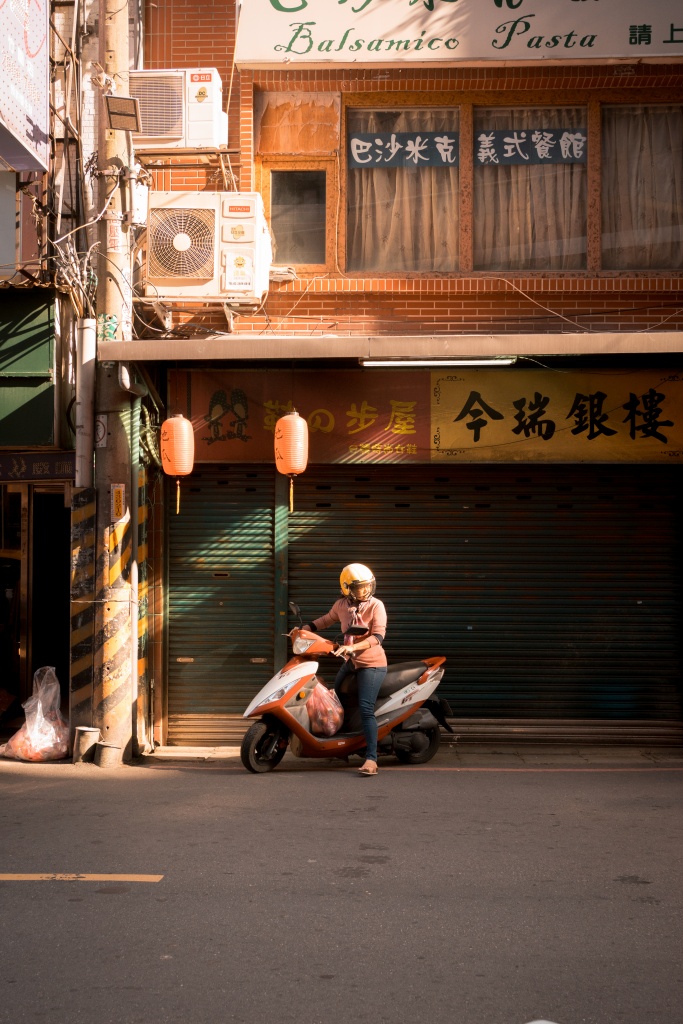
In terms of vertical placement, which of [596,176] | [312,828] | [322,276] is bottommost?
[312,828]

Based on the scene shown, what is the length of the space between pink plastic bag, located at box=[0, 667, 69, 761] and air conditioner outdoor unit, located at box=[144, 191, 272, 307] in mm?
4058

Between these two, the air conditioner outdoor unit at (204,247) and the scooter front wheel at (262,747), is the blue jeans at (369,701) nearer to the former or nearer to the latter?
the scooter front wheel at (262,747)

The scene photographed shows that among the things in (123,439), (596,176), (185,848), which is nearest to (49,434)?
(123,439)

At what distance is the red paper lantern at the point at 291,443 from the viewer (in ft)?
33.9

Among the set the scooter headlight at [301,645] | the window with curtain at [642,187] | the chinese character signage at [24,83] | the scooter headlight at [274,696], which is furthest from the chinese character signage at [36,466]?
the window with curtain at [642,187]

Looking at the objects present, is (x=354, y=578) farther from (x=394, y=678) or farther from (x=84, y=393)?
(x=84, y=393)

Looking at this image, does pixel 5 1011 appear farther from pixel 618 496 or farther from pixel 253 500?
pixel 618 496

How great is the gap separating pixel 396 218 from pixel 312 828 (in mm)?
6811

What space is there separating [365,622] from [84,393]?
3466 mm

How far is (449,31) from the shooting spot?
11062 millimetres

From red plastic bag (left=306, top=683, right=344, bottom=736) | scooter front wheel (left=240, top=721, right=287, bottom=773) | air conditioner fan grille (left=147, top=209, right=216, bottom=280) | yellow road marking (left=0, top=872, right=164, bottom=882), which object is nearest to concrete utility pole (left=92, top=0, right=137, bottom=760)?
air conditioner fan grille (left=147, top=209, right=216, bottom=280)

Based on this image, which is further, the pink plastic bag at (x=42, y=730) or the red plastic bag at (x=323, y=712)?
the pink plastic bag at (x=42, y=730)

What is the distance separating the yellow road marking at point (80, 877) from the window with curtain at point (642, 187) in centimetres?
807

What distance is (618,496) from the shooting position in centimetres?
1136
